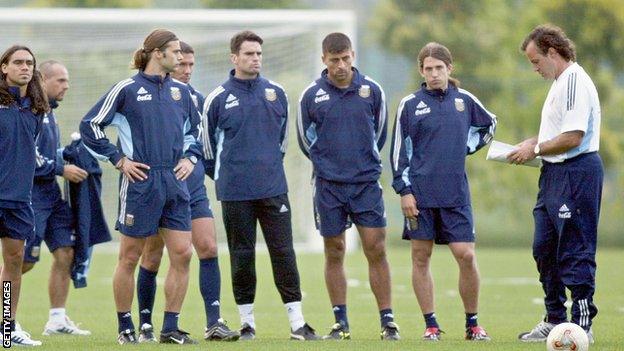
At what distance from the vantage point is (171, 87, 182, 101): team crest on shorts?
Answer: 9891 mm

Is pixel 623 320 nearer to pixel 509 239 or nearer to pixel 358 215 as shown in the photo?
pixel 358 215

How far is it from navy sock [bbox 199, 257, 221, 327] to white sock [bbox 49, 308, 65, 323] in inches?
66.1

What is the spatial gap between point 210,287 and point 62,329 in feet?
5.59

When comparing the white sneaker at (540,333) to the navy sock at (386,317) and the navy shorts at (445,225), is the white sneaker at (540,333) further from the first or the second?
the navy sock at (386,317)

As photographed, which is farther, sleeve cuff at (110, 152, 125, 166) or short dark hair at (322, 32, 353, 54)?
short dark hair at (322, 32, 353, 54)

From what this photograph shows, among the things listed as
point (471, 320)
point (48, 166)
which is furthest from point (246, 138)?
point (471, 320)

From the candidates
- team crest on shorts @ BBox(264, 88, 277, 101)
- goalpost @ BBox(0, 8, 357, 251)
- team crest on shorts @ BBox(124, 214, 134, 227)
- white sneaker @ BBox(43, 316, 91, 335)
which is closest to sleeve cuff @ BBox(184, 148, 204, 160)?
team crest on shorts @ BBox(124, 214, 134, 227)

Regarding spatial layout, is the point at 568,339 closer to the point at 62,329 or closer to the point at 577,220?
the point at 577,220

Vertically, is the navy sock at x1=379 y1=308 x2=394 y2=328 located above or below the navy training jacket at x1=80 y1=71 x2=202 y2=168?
below

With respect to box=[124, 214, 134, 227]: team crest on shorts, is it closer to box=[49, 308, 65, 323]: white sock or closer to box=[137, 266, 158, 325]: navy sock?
box=[137, 266, 158, 325]: navy sock

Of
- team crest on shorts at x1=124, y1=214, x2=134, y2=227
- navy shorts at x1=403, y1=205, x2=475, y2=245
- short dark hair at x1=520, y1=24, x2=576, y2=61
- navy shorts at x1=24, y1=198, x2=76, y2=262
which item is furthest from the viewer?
navy shorts at x1=24, y1=198, x2=76, y2=262

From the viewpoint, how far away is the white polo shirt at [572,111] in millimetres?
9492

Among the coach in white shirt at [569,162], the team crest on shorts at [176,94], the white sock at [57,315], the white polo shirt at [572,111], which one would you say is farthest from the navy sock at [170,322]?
the white polo shirt at [572,111]

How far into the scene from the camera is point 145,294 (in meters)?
10.2
